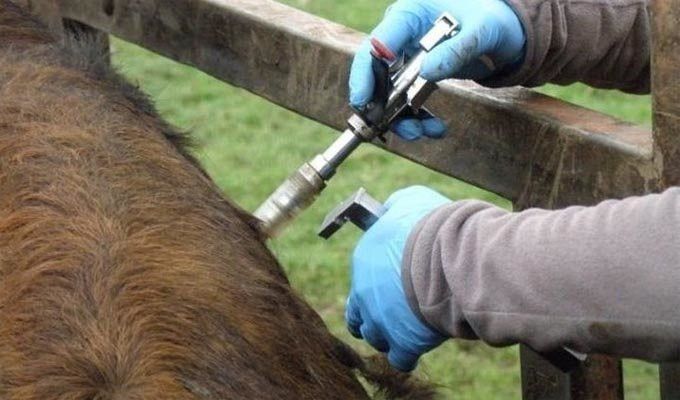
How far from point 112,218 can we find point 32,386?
1.08 feet

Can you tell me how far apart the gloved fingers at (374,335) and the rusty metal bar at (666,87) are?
1.50 feet

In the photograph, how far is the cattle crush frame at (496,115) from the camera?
2180 millimetres

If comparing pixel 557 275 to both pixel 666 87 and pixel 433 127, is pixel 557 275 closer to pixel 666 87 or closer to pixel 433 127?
pixel 666 87

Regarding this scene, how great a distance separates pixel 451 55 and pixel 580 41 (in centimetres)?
29

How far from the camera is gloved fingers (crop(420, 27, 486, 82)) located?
7.22 ft

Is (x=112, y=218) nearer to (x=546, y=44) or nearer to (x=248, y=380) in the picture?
(x=248, y=380)

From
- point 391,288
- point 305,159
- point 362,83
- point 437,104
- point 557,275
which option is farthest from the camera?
point 305,159

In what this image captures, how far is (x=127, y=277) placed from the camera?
73.9 inches

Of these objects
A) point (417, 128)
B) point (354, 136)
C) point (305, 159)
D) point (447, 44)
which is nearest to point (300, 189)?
point (354, 136)

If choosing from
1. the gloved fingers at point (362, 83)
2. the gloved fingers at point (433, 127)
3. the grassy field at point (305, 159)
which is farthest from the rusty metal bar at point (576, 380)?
the grassy field at point (305, 159)

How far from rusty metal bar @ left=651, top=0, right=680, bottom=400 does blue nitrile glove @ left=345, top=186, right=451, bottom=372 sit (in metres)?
0.31

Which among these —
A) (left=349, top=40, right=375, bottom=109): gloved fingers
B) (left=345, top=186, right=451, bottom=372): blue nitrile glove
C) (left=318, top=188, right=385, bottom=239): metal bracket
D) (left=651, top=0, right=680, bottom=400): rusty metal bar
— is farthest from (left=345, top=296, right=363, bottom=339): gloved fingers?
(left=651, top=0, right=680, bottom=400): rusty metal bar

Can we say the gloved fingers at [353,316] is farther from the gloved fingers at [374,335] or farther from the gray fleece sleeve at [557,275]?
the gray fleece sleeve at [557,275]

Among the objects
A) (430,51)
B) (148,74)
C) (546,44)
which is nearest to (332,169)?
(430,51)
